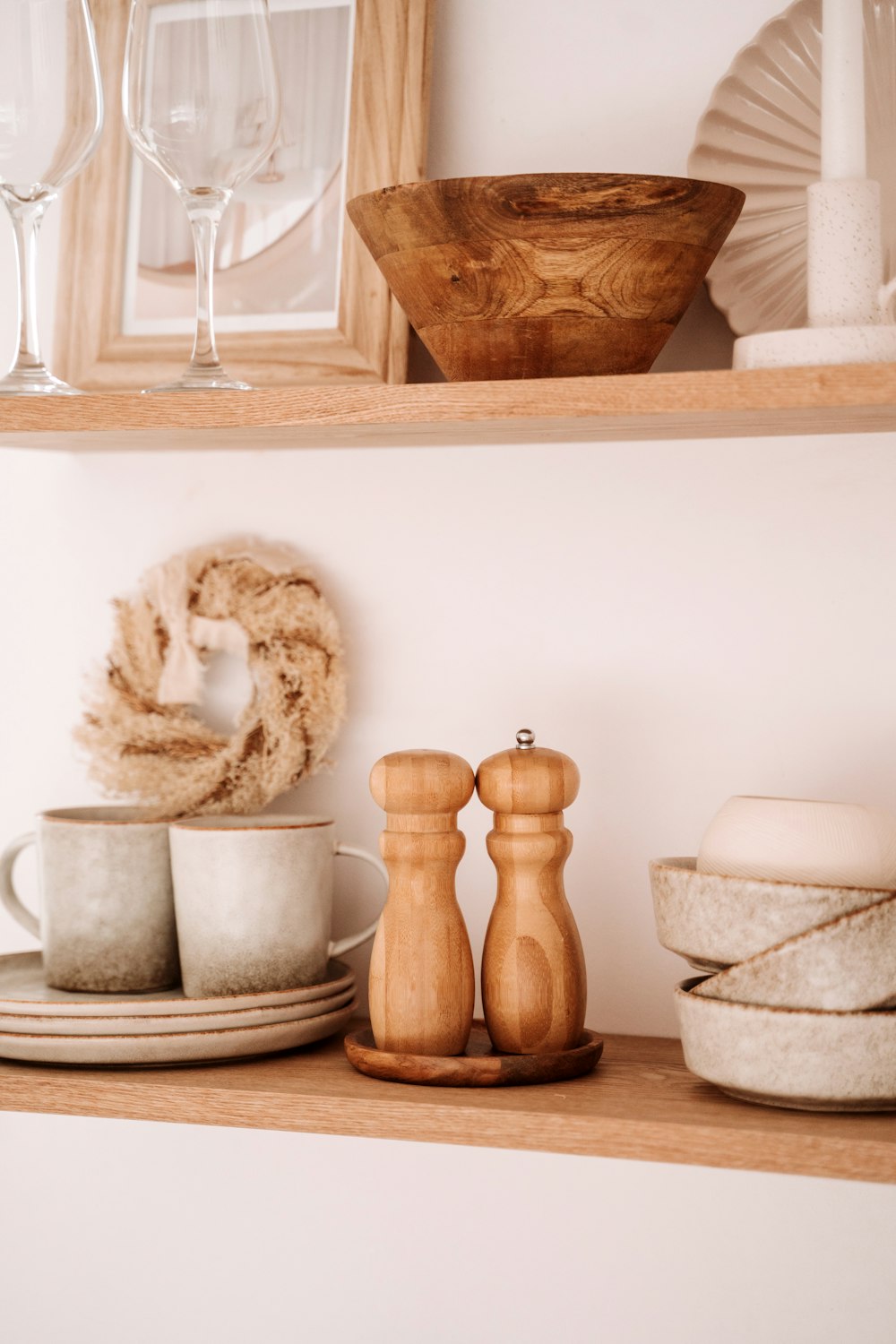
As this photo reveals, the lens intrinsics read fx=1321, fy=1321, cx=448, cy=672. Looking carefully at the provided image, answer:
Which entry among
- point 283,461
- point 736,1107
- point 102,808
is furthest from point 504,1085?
point 283,461

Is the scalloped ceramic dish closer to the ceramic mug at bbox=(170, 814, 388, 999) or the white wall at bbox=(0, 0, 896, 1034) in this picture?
the white wall at bbox=(0, 0, 896, 1034)

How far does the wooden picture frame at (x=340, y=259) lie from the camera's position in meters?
0.84

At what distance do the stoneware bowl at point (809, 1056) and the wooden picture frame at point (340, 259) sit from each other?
444mm

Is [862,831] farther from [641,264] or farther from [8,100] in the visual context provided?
[8,100]

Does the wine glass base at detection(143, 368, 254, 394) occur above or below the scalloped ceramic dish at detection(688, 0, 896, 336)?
below

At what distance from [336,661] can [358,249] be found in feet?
0.87

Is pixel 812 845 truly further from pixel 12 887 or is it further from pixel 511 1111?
pixel 12 887

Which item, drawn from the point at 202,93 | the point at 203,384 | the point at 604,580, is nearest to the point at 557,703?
the point at 604,580

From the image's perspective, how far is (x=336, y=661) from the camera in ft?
2.84

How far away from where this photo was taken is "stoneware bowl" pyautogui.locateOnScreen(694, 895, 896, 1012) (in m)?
0.63

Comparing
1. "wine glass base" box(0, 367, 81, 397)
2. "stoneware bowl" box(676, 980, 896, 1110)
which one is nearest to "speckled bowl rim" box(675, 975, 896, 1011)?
"stoneware bowl" box(676, 980, 896, 1110)

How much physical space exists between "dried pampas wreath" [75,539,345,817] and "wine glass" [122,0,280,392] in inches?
6.7

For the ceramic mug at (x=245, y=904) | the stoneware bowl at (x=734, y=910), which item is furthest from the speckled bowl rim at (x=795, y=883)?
the ceramic mug at (x=245, y=904)

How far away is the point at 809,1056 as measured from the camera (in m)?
0.63
